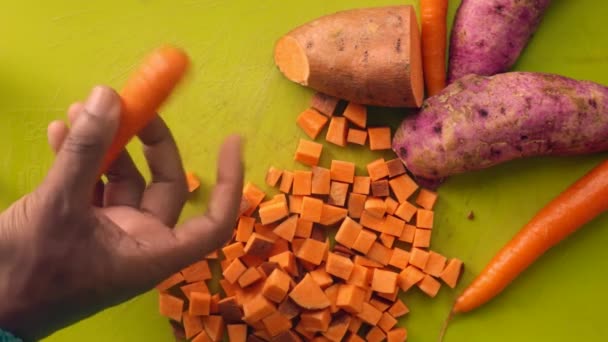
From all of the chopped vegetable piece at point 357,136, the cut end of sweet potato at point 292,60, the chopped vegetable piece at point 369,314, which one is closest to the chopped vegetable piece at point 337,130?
the chopped vegetable piece at point 357,136

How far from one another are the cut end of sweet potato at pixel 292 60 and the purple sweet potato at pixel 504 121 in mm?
311

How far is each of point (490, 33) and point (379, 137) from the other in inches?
15.2

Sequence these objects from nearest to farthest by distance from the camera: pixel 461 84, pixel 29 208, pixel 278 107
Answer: pixel 29 208, pixel 461 84, pixel 278 107

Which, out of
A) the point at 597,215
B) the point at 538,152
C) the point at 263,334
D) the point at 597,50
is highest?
the point at 597,50

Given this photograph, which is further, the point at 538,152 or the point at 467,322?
the point at 467,322

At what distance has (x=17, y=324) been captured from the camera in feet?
3.07

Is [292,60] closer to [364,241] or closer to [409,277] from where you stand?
[364,241]

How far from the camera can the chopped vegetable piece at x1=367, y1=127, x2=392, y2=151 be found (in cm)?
160

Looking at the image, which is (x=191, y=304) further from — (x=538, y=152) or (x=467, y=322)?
(x=538, y=152)

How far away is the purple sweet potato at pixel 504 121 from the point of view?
1472mm

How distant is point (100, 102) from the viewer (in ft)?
2.72

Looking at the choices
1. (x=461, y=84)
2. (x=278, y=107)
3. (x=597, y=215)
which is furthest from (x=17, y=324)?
(x=597, y=215)

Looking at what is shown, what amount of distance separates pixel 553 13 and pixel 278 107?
31.3 inches

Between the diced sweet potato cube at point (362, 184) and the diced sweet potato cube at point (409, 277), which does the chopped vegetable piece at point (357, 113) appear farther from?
the diced sweet potato cube at point (409, 277)
